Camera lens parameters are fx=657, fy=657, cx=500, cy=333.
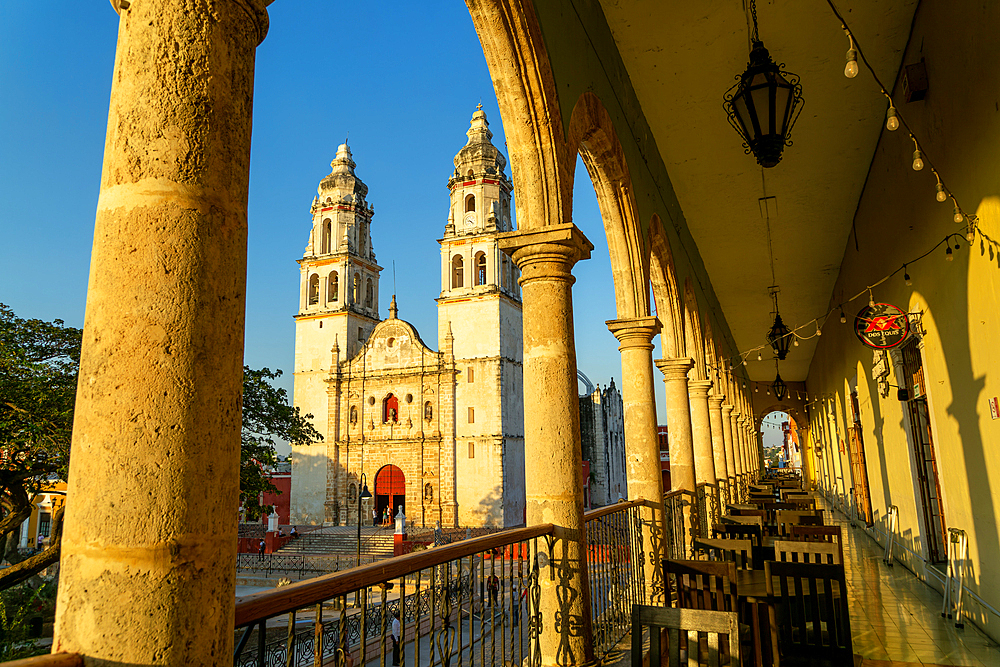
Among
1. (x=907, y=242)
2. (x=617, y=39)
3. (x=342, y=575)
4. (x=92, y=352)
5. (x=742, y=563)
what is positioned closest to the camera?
(x=92, y=352)

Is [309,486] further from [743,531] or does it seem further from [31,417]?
[743,531]

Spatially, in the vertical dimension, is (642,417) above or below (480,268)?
below

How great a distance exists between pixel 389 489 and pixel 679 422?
80.1ft

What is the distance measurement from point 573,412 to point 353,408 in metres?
28.9

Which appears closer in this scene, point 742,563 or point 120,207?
point 120,207

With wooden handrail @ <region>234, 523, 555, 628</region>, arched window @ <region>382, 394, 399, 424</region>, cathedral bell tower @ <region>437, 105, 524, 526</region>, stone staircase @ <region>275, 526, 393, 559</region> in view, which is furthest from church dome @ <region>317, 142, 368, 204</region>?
wooden handrail @ <region>234, 523, 555, 628</region>

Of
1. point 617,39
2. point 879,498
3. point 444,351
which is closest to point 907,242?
point 617,39

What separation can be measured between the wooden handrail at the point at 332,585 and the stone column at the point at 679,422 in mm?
5692

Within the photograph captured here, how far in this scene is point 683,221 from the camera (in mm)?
8859

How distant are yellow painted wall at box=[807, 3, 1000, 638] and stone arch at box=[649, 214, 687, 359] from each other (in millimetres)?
2216

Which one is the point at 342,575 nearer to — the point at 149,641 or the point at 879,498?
the point at 149,641

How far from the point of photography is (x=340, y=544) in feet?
86.4

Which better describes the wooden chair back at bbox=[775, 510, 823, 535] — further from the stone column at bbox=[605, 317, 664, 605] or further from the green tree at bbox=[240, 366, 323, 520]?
the green tree at bbox=[240, 366, 323, 520]

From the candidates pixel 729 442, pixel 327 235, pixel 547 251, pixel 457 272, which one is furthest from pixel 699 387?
pixel 327 235
